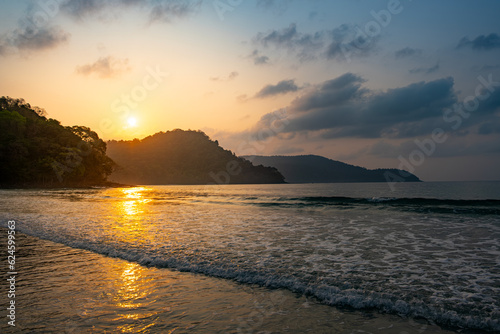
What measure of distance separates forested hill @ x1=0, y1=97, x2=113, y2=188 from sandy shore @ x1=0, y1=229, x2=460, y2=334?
116311 mm

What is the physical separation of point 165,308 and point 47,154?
5086 inches

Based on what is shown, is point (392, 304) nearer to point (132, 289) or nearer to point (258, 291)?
point (258, 291)

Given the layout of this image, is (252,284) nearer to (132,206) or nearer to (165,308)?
(165,308)

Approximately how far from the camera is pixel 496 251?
38.9ft

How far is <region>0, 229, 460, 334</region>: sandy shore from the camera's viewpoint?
210 inches

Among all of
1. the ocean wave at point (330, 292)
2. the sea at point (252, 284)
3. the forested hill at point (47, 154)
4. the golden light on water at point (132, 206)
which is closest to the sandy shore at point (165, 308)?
the sea at point (252, 284)

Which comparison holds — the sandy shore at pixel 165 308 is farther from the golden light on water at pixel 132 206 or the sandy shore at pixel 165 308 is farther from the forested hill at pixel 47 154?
the forested hill at pixel 47 154

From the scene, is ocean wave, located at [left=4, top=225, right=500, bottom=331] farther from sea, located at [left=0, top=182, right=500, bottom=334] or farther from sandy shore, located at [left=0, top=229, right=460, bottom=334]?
sandy shore, located at [left=0, top=229, right=460, bottom=334]

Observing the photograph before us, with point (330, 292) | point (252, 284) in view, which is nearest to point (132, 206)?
point (252, 284)

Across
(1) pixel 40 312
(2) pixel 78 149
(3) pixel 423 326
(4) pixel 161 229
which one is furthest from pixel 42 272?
(2) pixel 78 149

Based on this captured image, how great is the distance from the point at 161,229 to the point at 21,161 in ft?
374

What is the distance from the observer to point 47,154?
11138cm

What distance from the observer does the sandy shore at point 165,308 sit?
5.34m

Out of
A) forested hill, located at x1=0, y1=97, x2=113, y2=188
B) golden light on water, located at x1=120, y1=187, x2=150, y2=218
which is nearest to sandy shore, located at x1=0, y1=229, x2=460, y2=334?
golden light on water, located at x1=120, y1=187, x2=150, y2=218
